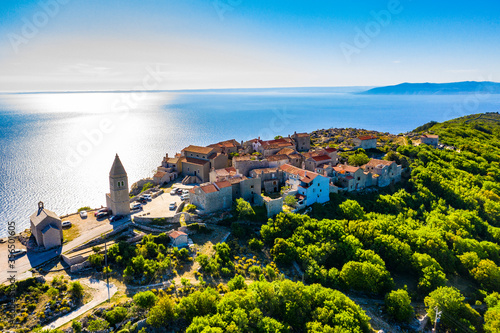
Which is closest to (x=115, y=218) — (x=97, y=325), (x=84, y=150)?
(x=97, y=325)

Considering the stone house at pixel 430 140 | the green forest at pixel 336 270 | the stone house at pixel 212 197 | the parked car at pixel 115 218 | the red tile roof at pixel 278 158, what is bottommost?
the green forest at pixel 336 270

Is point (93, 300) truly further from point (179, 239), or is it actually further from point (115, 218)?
point (115, 218)

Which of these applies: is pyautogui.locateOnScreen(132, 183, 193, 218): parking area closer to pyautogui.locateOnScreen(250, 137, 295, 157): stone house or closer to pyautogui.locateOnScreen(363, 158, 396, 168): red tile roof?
pyautogui.locateOnScreen(250, 137, 295, 157): stone house

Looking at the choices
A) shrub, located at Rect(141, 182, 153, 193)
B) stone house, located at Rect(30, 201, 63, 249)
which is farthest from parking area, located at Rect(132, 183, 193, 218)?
stone house, located at Rect(30, 201, 63, 249)

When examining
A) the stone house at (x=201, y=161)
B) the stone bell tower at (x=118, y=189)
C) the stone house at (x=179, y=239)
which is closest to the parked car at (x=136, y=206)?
the stone bell tower at (x=118, y=189)

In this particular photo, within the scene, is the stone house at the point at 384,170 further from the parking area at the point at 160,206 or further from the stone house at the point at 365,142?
the parking area at the point at 160,206

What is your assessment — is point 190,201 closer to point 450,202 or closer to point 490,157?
point 450,202
